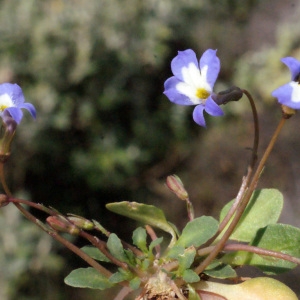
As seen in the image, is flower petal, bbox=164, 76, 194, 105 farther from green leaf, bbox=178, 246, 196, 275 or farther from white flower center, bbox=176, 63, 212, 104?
green leaf, bbox=178, 246, 196, 275

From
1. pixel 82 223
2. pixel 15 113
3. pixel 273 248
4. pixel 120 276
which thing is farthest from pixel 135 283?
pixel 15 113

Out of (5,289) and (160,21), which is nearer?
(5,289)

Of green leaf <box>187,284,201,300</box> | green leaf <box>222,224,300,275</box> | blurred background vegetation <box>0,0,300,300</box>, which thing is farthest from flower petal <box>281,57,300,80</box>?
blurred background vegetation <box>0,0,300,300</box>

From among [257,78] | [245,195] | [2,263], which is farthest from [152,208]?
[257,78]

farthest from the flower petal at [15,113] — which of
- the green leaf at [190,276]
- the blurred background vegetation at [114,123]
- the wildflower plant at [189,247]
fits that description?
the blurred background vegetation at [114,123]

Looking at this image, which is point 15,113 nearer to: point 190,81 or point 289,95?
point 190,81

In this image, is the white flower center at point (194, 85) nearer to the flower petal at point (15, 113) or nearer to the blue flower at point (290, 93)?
the blue flower at point (290, 93)

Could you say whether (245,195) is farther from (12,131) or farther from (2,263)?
(2,263)
